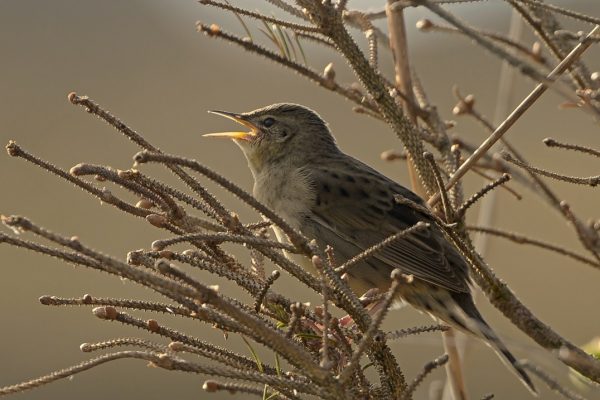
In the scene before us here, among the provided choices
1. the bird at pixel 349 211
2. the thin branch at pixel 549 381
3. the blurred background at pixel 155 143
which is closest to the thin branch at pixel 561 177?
the thin branch at pixel 549 381

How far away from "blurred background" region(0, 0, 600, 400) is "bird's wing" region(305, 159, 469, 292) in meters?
4.77

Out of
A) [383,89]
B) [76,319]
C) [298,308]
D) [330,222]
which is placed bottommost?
[298,308]

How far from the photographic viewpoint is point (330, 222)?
532 cm

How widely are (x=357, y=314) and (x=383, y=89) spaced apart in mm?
809

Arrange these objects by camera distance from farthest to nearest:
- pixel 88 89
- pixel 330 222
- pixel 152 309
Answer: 1. pixel 88 89
2. pixel 330 222
3. pixel 152 309

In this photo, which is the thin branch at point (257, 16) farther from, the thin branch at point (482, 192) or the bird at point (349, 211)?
the bird at point (349, 211)

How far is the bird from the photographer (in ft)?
16.2

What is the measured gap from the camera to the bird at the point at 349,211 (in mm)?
4949

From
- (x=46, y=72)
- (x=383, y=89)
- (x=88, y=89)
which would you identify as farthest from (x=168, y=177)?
(x=383, y=89)

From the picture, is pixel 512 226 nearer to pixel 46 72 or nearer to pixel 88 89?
pixel 88 89

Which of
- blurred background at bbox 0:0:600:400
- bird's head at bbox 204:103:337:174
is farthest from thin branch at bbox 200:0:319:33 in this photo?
blurred background at bbox 0:0:600:400

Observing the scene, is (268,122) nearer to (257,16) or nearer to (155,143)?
(257,16)

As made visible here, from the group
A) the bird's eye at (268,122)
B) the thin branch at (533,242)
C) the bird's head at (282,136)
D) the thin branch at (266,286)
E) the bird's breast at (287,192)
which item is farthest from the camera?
the bird's eye at (268,122)

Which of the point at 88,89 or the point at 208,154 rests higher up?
the point at 88,89
